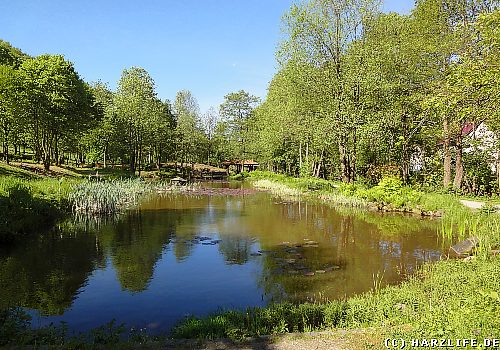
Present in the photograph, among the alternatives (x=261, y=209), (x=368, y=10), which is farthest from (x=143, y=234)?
(x=368, y=10)

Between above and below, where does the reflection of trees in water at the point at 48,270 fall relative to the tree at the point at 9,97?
below

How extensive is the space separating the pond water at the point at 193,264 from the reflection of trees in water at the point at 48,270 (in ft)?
0.09

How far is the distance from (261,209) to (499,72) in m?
17.9

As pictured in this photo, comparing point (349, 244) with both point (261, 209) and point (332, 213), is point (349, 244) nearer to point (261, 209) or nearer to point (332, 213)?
point (332, 213)

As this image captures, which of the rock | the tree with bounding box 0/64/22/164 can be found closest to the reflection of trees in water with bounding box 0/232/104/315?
the rock

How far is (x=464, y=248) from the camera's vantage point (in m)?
12.5

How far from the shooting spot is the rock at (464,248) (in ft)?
39.7

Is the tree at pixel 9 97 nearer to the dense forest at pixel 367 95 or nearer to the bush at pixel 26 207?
the dense forest at pixel 367 95

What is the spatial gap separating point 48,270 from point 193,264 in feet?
14.1

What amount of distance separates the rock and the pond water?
49cm

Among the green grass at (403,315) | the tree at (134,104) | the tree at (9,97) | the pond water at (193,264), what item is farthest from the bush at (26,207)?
the tree at (134,104)

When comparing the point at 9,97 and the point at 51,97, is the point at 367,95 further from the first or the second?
the point at 9,97

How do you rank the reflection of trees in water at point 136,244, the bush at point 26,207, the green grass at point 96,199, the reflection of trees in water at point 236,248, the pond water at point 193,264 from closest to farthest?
1. the pond water at point 193,264
2. the reflection of trees in water at point 136,244
3. the reflection of trees in water at point 236,248
4. the bush at point 26,207
5. the green grass at point 96,199

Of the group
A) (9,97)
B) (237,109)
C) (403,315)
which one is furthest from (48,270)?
(237,109)
